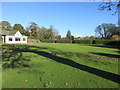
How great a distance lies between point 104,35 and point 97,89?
78334 millimetres

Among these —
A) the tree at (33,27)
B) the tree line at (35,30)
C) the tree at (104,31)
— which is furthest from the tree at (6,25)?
the tree at (104,31)

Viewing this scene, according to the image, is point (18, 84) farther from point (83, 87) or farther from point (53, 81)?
point (83, 87)

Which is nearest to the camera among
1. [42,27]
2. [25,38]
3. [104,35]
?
[25,38]

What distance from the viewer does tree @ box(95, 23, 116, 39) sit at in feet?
232

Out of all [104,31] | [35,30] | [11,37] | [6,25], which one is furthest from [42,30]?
[104,31]

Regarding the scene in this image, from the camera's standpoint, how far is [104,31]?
73562 mm

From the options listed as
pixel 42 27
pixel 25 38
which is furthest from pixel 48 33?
pixel 25 38

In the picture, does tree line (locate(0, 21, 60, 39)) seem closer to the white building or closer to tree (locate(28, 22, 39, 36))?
tree (locate(28, 22, 39, 36))

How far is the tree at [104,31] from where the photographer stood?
232 feet

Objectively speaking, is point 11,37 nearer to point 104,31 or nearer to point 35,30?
point 35,30

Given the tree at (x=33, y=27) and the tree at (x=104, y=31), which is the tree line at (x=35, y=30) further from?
the tree at (x=104, y=31)

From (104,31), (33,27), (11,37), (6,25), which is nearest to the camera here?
(11,37)

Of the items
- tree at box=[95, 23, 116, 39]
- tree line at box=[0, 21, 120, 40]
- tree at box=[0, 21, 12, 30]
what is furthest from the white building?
tree at box=[95, 23, 116, 39]

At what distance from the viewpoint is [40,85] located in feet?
11.5
